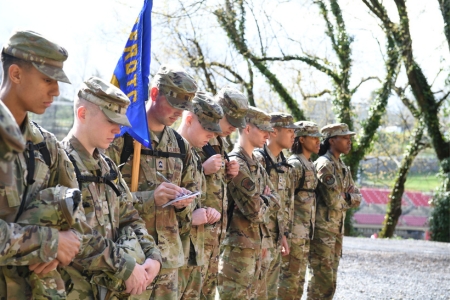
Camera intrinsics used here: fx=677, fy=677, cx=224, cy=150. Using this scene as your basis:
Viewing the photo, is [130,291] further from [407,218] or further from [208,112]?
[407,218]

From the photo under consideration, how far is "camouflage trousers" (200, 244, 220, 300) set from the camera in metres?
6.03

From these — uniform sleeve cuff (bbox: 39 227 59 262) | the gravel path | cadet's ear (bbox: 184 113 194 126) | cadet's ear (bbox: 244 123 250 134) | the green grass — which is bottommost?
the gravel path

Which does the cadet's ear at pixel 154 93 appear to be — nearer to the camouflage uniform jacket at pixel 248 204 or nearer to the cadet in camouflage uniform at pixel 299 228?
the camouflage uniform jacket at pixel 248 204

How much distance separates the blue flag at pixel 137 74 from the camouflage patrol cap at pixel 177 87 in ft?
0.42

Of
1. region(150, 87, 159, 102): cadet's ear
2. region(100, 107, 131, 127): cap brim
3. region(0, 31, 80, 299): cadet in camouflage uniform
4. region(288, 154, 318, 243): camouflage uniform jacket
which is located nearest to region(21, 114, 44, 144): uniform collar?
region(0, 31, 80, 299): cadet in camouflage uniform

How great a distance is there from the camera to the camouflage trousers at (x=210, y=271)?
6027 mm

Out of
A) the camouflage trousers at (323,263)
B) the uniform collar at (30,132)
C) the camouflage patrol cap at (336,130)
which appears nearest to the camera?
the uniform collar at (30,132)

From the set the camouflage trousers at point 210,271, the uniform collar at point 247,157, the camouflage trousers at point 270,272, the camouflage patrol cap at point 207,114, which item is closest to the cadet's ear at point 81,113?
the camouflage patrol cap at point 207,114

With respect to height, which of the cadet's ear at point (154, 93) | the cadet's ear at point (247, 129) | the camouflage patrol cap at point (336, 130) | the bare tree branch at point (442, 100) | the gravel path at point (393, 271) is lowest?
the gravel path at point (393, 271)

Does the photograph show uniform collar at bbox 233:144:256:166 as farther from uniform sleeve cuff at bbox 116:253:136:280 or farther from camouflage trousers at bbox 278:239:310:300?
uniform sleeve cuff at bbox 116:253:136:280

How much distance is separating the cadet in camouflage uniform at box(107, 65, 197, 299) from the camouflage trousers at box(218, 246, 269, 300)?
1710mm

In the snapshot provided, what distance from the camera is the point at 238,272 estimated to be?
6.72 metres

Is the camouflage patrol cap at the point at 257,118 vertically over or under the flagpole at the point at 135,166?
over

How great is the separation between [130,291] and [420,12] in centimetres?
2015
